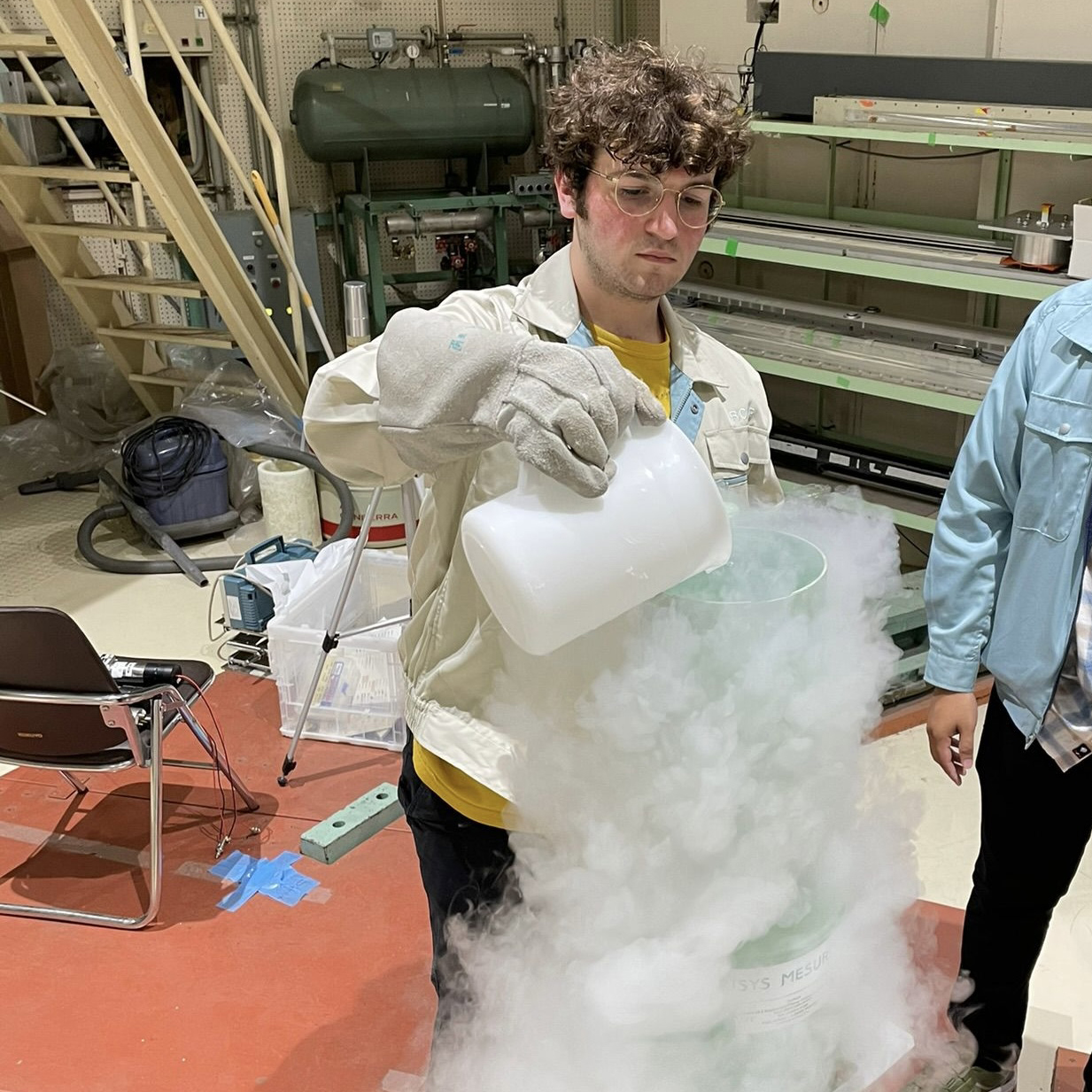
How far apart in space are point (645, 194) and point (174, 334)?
392cm

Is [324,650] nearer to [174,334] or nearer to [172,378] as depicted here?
[174,334]

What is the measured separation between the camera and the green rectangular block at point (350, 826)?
8.92 ft

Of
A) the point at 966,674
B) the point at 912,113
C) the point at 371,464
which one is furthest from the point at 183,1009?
the point at 912,113

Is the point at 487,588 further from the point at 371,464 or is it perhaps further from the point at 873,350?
the point at 873,350

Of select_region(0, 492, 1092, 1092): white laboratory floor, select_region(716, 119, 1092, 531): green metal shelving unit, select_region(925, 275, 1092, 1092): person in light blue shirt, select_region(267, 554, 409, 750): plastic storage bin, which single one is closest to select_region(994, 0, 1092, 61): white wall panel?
select_region(716, 119, 1092, 531): green metal shelving unit

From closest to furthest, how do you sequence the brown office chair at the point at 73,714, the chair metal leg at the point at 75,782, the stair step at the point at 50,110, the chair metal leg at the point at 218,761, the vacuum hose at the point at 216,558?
the brown office chair at the point at 73,714 < the chair metal leg at the point at 218,761 < the chair metal leg at the point at 75,782 < the stair step at the point at 50,110 < the vacuum hose at the point at 216,558

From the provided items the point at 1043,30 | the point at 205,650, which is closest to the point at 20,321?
the point at 205,650

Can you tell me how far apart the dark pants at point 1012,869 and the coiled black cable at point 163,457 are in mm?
3515

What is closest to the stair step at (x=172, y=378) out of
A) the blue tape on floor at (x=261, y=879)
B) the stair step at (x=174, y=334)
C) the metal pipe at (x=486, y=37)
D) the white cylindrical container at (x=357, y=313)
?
the stair step at (x=174, y=334)

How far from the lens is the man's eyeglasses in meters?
1.25

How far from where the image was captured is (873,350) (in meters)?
3.55

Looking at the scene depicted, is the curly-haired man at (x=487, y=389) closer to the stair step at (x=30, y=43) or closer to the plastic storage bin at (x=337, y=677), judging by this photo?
the plastic storage bin at (x=337, y=677)

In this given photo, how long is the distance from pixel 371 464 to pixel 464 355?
30 cm

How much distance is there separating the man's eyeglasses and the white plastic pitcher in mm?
359
